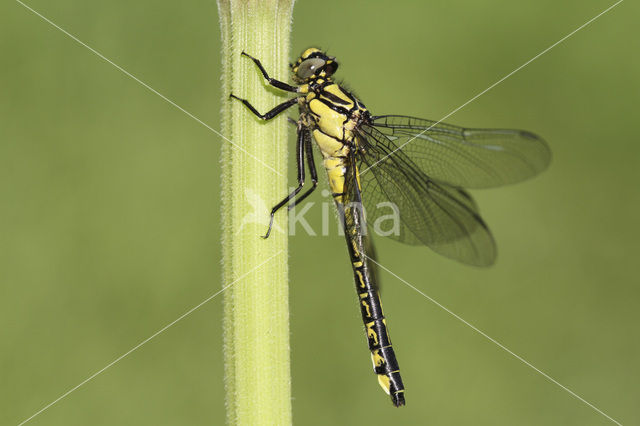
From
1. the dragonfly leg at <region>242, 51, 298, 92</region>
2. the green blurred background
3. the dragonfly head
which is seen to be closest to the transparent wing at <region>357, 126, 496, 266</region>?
the dragonfly head

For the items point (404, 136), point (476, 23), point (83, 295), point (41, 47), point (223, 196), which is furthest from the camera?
point (476, 23)

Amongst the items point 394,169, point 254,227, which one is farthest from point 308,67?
point 254,227

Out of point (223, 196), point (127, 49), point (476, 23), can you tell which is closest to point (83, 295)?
point (127, 49)

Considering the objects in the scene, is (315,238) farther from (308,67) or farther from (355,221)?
(308,67)

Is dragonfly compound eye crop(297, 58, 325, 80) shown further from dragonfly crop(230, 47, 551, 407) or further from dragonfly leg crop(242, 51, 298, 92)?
dragonfly leg crop(242, 51, 298, 92)

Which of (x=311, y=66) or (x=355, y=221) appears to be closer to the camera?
(x=311, y=66)

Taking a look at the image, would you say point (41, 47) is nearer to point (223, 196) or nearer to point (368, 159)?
point (368, 159)

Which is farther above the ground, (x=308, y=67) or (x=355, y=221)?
(x=308, y=67)
